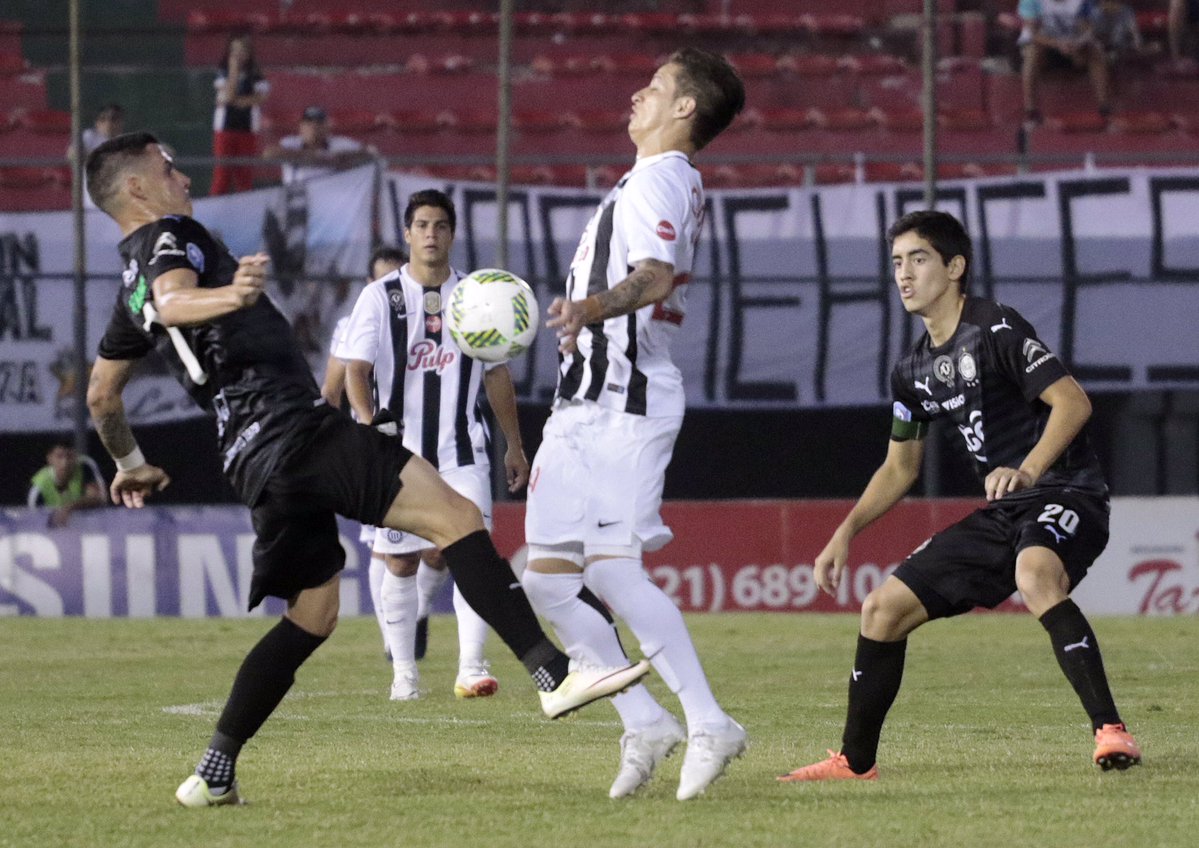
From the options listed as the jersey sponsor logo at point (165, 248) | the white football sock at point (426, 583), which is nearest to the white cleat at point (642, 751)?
the jersey sponsor logo at point (165, 248)

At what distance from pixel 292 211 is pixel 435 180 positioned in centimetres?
122

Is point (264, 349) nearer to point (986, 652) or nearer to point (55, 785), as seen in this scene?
point (55, 785)

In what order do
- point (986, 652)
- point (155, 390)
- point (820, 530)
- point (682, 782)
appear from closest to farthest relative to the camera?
1. point (682, 782)
2. point (986, 652)
3. point (820, 530)
4. point (155, 390)

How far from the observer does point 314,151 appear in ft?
57.7

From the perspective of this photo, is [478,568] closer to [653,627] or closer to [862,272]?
[653,627]

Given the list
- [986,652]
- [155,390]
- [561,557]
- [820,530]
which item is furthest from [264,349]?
[155,390]

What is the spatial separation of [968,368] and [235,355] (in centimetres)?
243

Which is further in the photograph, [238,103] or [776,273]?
[238,103]

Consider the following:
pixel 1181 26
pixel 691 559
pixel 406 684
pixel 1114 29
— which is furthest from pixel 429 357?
pixel 1181 26

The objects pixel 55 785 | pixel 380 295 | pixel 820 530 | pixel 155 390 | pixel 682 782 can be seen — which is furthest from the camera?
pixel 155 390

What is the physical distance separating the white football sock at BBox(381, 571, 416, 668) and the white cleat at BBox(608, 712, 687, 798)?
356 centimetres

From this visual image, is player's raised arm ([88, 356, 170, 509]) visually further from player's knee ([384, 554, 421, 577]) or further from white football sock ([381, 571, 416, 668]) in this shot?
player's knee ([384, 554, 421, 577])

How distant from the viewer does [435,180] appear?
16672mm

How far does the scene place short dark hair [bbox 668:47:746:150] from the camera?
588cm
